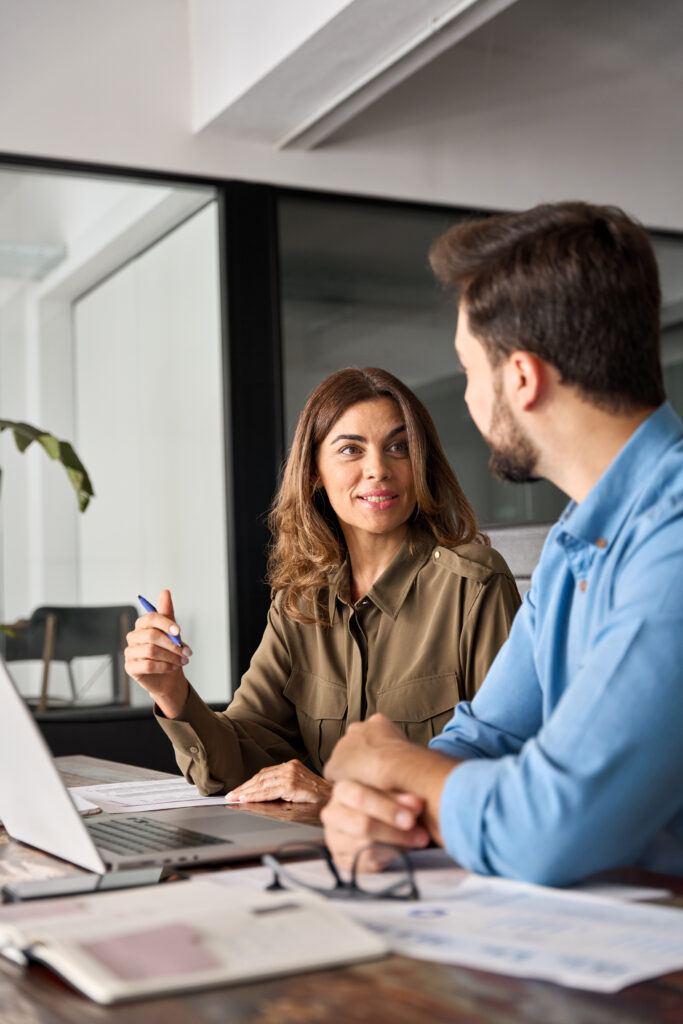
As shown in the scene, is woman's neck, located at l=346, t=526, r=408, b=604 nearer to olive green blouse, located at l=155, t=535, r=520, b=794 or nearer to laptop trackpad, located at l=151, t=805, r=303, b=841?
olive green blouse, located at l=155, t=535, r=520, b=794

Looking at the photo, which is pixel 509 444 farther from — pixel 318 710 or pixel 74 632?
pixel 74 632

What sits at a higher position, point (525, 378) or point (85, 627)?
point (525, 378)

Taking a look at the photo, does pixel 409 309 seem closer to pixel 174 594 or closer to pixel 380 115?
pixel 380 115

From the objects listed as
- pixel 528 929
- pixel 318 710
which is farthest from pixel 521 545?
pixel 528 929

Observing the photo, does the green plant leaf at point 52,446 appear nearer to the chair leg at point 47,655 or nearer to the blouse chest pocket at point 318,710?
the blouse chest pocket at point 318,710

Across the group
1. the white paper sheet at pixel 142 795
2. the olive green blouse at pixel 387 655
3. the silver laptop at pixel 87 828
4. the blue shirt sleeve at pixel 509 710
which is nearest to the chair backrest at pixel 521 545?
the olive green blouse at pixel 387 655

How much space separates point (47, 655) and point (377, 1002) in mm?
3528

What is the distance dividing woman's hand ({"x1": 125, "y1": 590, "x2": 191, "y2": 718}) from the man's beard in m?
0.54

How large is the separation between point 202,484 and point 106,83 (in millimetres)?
1475

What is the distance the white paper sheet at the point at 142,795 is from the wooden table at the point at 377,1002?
2.46ft

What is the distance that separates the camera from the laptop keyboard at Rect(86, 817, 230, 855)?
3.81ft

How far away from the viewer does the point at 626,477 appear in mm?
1090

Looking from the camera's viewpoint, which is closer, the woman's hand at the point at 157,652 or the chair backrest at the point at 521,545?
the woman's hand at the point at 157,652

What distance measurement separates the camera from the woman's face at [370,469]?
2.04m
